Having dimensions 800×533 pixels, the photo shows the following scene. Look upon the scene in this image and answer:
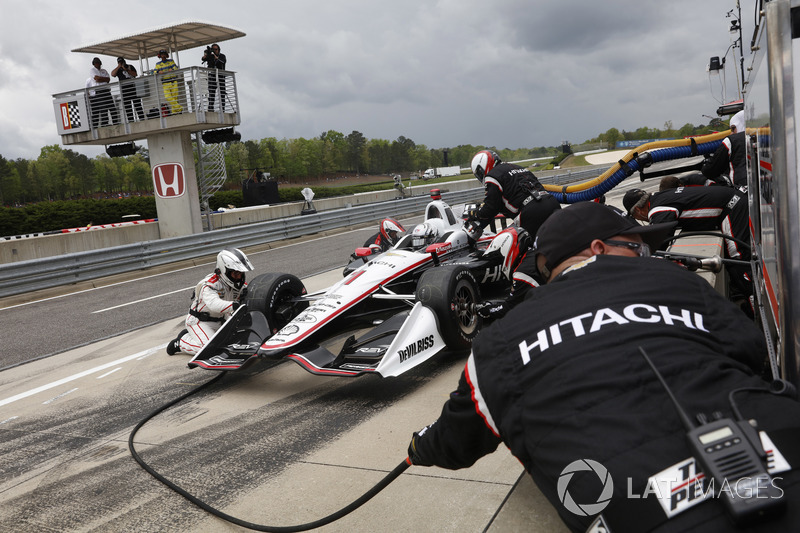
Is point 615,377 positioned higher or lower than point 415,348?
higher

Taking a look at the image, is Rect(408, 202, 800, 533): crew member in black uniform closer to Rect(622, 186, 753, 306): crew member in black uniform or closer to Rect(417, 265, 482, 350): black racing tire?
Rect(417, 265, 482, 350): black racing tire

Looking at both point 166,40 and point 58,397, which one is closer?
point 58,397

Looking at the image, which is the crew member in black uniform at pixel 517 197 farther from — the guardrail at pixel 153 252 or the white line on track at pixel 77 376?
the guardrail at pixel 153 252

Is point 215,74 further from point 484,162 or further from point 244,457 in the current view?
point 244,457

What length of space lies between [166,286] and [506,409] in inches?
473

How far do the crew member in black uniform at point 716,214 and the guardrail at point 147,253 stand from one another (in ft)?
39.1

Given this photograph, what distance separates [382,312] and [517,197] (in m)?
2.36

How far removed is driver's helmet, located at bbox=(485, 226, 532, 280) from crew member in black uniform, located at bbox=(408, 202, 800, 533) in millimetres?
4583

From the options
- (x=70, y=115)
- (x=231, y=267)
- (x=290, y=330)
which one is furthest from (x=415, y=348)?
(x=70, y=115)

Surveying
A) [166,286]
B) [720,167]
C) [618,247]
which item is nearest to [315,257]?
[166,286]

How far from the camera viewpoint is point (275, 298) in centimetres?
605

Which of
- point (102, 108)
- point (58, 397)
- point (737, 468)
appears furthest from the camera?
point (102, 108)

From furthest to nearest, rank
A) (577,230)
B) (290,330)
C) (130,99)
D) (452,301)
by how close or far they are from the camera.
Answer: (130,99) → (452,301) → (290,330) → (577,230)

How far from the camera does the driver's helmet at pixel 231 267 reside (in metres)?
6.52
